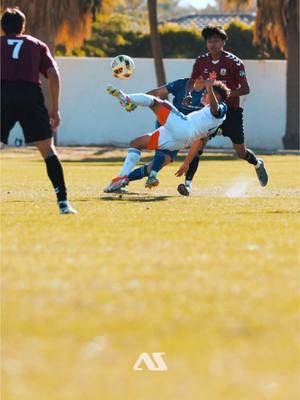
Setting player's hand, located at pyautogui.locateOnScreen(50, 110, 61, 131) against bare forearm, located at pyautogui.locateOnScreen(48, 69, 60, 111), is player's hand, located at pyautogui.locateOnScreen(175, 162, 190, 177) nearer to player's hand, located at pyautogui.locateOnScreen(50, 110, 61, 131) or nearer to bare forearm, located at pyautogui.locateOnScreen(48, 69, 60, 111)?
player's hand, located at pyautogui.locateOnScreen(50, 110, 61, 131)

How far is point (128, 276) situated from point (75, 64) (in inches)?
1326

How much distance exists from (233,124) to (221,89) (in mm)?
1344

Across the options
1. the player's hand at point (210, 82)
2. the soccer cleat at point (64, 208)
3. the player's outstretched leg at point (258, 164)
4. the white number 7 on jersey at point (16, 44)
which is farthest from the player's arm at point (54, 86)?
the player's outstretched leg at point (258, 164)

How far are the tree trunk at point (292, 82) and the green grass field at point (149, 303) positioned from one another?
25.4 m

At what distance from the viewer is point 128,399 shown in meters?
5.28

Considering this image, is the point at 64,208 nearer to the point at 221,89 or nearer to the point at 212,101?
the point at 212,101

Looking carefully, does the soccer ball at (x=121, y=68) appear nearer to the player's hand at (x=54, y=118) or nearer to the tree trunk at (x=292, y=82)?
the player's hand at (x=54, y=118)

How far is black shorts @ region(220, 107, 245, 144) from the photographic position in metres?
17.2

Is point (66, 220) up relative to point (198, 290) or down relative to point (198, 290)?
down

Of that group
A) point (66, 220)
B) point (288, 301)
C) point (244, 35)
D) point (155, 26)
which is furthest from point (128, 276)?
point (244, 35)

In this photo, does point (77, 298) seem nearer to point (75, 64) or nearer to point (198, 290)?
point (198, 290)

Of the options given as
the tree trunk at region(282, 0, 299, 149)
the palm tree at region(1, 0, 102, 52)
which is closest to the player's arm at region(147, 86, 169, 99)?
the palm tree at region(1, 0, 102, 52)

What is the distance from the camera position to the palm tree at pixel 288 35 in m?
38.8

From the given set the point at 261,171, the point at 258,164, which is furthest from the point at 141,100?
the point at 261,171
